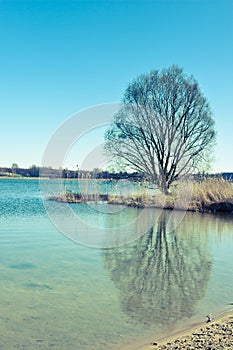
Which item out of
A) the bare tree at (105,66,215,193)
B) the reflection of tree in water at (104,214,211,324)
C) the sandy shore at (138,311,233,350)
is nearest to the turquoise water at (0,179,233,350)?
the reflection of tree in water at (104,214,211,324)

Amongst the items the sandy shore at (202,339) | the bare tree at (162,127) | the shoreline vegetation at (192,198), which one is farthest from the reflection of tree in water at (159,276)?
the bare tree at (162,127)

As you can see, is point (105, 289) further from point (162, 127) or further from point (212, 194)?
point (162, 127)

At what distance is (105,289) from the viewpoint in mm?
4926

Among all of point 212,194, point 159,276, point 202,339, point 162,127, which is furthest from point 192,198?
point 202,339

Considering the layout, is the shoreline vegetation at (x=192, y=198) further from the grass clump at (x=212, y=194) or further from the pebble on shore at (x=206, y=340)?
the pebble on shore at (x=206, y=340)

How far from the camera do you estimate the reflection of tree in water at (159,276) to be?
4.21m

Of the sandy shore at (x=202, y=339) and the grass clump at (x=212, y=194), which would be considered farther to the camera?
the grass clump at (x=212, y=194)

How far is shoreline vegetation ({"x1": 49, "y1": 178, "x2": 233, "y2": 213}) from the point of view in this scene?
16.6 meters

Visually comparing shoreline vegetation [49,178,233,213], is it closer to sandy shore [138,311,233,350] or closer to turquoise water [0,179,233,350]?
turquoise water [0,179,233,350]

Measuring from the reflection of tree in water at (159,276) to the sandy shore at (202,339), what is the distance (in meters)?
0.44

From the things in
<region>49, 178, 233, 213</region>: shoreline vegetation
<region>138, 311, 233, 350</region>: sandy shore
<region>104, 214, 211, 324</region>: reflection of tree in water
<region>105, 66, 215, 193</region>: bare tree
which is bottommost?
<region>104, 214, 211, 324</region>: reflection of tree in water

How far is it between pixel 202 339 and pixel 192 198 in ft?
47.1

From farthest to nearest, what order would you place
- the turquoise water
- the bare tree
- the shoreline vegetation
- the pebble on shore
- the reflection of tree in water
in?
the bare tree
the shoreline vegetation
the reflection of tree in water
the turquoise water
the pebble on shore

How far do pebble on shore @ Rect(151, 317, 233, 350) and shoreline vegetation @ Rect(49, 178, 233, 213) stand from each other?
13.2 m
